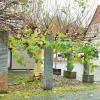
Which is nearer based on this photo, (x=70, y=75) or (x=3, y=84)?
(x=3, y=84)

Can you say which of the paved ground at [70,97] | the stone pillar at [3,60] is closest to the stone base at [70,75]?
the paved ground at [70,97]

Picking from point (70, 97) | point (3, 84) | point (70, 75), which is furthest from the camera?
point (70, 75)

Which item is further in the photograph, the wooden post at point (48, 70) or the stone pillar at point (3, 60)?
the wooden post at point (48, 70)

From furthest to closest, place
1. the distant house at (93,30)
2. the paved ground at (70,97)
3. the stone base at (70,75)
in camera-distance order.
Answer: the distant house at (93,30) → the stone base at (70,75) → the paved ground at (70,97)

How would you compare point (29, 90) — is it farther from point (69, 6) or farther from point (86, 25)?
point (86, 25)

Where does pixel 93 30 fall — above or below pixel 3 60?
above

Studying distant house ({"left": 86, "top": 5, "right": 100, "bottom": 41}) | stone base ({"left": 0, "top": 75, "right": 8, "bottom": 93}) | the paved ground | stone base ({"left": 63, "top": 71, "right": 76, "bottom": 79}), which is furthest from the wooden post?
distant house ({"left": 86, "top": 5, "right": 100, "bottom": 41})

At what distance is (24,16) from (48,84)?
5.43 m

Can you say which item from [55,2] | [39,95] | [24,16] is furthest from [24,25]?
[39,95]

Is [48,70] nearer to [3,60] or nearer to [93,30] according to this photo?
[3,60]

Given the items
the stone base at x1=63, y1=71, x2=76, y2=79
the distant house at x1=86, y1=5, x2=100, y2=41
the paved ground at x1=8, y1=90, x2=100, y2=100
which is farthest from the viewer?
the distant house at x1=86, y1=5, x2=100, y2=41

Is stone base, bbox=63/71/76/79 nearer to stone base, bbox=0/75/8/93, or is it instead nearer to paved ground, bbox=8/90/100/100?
paved ground, bbox=8/90/100/100

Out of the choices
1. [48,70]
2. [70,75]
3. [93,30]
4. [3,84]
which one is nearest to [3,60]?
[3,84]

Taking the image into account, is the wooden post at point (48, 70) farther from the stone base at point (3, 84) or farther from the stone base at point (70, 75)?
the stone base at point (70, 75)
